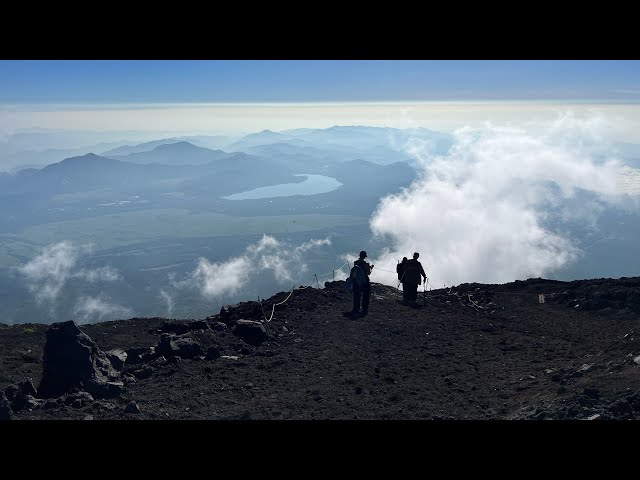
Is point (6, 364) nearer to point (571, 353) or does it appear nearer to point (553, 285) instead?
point (571, 353)

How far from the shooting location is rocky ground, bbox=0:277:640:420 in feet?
35.7

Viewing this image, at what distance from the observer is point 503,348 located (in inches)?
582

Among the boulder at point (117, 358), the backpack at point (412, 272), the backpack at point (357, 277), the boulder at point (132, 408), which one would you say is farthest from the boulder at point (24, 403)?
the backpack at point (412, 272)

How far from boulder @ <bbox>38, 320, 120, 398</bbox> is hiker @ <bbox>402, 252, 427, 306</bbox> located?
34.8 feet

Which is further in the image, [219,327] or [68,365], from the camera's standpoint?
[219,327]

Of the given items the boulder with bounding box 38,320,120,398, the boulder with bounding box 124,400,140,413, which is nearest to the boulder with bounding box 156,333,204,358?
the boulder with bounding box 38,320,120,398

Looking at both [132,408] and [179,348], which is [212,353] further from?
[132,408]

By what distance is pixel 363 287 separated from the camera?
17250mm

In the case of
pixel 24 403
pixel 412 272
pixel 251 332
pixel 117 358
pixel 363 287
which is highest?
pixel 412 272

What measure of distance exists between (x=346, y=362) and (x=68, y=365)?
7445 mm

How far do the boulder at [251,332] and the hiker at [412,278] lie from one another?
20.0ft

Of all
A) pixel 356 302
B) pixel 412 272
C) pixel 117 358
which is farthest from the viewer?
pixel 412 272

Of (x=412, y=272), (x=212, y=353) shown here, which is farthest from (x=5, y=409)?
(x=412, y=272)

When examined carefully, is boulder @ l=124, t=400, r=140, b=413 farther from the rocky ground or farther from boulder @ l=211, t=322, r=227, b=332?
boulder @ l=211, t=322, r=227, b=332
